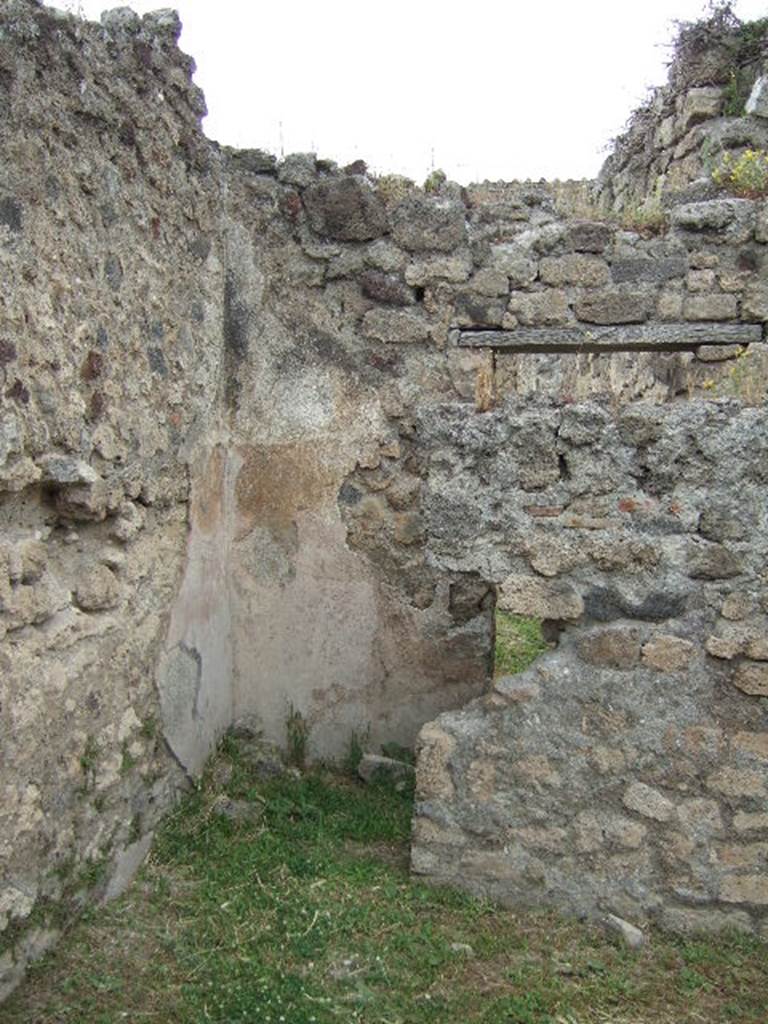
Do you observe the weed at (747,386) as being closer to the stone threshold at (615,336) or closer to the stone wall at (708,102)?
the stone threshold at (615,336)

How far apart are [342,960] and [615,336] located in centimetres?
307

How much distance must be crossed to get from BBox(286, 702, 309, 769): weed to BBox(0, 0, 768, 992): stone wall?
35 millimetres

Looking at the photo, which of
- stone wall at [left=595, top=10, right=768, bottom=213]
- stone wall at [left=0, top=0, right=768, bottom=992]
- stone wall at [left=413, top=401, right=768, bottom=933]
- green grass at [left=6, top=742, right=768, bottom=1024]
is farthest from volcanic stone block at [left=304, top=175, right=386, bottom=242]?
green grass at [left=6, top=742, right=768, bottom=1024]

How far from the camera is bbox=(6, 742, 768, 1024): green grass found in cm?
279

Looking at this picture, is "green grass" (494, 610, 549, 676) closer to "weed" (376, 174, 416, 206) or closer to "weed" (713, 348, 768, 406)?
"weed" (713, 348, 768, 406)

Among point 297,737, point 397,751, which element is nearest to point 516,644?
point 397,751

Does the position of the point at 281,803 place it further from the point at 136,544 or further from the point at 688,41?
the point at 688,41

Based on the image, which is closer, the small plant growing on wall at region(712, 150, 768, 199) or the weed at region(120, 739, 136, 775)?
the weed at region(120, 739, 136, 775)

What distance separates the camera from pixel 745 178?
4.67 m

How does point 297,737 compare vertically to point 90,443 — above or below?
below

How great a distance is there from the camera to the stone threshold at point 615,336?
14.8ft

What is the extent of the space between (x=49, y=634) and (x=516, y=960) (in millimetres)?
1865

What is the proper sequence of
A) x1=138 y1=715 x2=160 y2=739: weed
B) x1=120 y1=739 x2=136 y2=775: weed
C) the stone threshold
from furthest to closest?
the stone threshold
x1=138 y1=715 x2=160 y2=739: weed
x1=120 y1=739 x2=136 y2=775: weed

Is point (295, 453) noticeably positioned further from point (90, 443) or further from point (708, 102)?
point (708, 102)
